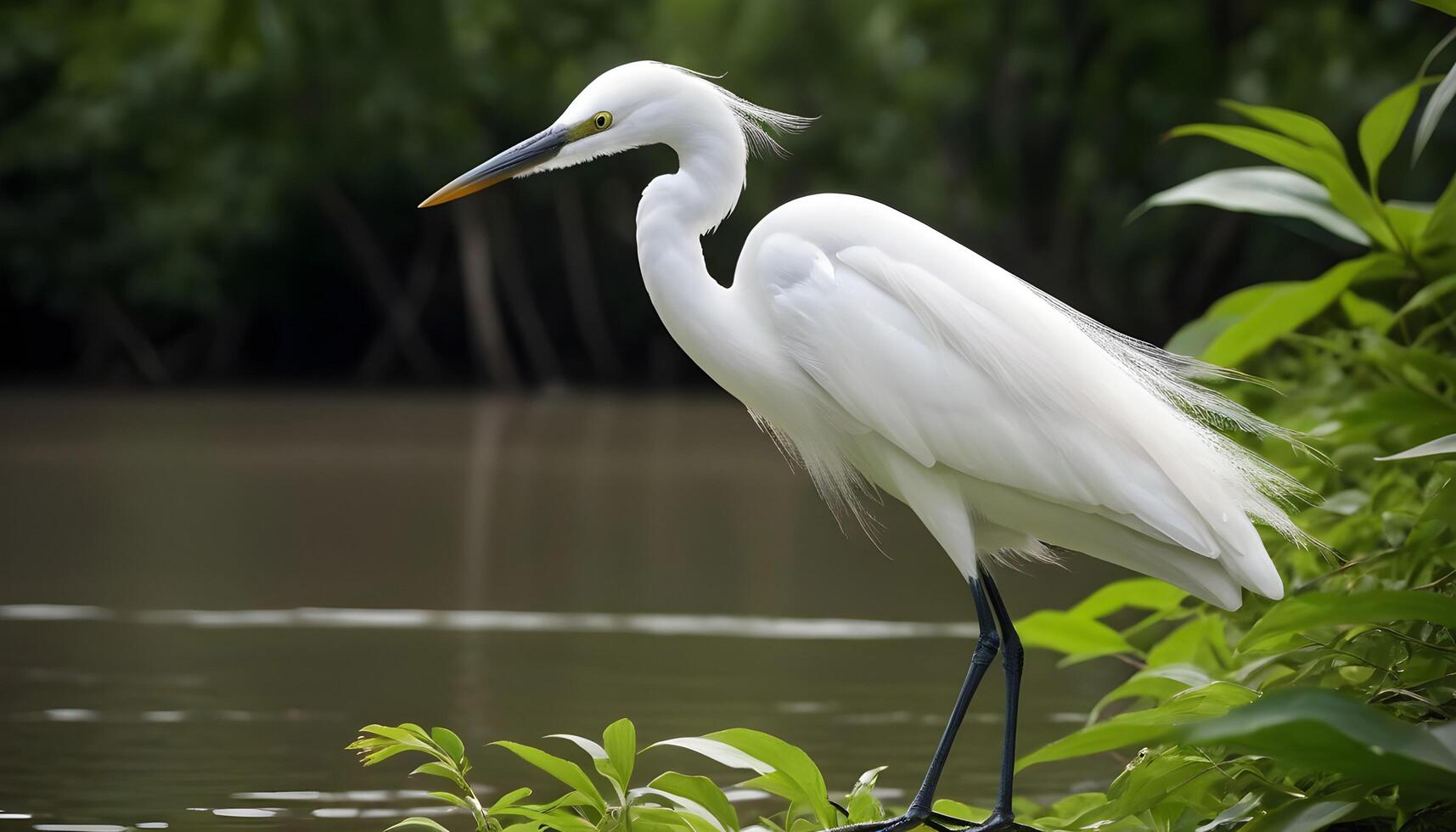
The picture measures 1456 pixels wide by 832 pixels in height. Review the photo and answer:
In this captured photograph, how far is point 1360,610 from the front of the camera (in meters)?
1.45

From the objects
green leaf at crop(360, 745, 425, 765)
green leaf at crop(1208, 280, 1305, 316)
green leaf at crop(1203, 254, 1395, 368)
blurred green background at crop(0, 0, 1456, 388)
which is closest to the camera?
green leaf at crop(360, 745, 425, 765)

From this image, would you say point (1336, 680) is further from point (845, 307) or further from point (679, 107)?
point (679, 107)

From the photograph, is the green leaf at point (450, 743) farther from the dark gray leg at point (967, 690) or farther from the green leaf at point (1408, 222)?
the green leaf at point (1408, 222)

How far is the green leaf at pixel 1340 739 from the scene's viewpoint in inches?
51.3

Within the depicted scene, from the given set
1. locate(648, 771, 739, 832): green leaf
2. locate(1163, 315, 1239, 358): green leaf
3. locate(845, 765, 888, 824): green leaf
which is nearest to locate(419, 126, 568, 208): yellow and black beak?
locate(648, 771, 739, 832): green leaf

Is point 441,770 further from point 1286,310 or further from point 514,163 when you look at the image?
point 1286,310

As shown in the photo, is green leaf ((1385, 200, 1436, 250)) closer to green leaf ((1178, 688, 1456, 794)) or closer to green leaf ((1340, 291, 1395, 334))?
green leaf ((1340, 291, 1395, 334))

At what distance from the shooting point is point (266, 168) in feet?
74.0

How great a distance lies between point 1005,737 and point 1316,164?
93 centimetres

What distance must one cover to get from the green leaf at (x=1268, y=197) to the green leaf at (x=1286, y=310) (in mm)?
61

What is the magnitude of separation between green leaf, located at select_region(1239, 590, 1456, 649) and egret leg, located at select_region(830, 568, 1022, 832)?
628 mm

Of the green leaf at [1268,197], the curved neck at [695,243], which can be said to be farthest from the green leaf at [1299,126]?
the curved neck at [695,243]

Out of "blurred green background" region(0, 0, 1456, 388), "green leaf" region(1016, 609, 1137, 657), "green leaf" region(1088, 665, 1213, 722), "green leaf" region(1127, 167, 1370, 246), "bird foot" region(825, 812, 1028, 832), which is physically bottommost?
"bird foot" region(825, 812, 1028, 832)

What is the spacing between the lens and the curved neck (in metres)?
2.21
